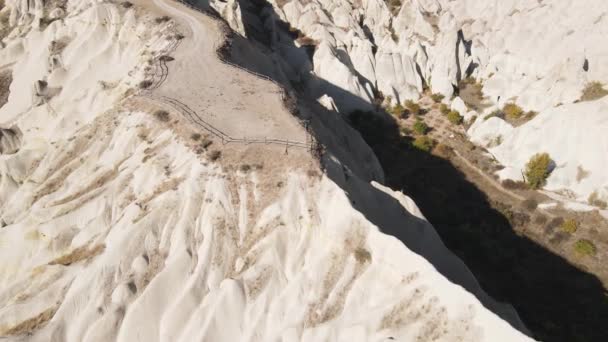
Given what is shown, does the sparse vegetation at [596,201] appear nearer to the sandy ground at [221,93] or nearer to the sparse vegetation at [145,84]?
the sandy ground at [221,93]

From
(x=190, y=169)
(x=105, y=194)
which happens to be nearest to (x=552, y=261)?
(x=190, y=169)

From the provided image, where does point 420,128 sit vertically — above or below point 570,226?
below

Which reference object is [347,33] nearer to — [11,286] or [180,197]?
[180,197]

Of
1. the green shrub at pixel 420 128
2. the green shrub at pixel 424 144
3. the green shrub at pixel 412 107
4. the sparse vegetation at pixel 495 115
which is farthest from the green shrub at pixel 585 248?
the green shrub at pixel 412 107

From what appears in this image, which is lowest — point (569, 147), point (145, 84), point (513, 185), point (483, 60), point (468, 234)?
point (468, 234)

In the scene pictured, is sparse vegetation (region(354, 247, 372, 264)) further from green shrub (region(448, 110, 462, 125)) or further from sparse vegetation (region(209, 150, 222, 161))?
green shrub (region(448, 110, 462, 125))

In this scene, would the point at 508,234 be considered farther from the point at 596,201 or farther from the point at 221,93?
the point at 221,93

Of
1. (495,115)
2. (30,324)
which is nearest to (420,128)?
(495,115)

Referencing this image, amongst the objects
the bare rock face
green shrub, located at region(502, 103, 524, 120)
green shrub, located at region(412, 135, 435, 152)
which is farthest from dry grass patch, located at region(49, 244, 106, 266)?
green shrub, located at region(502, 103, 524, 120)
